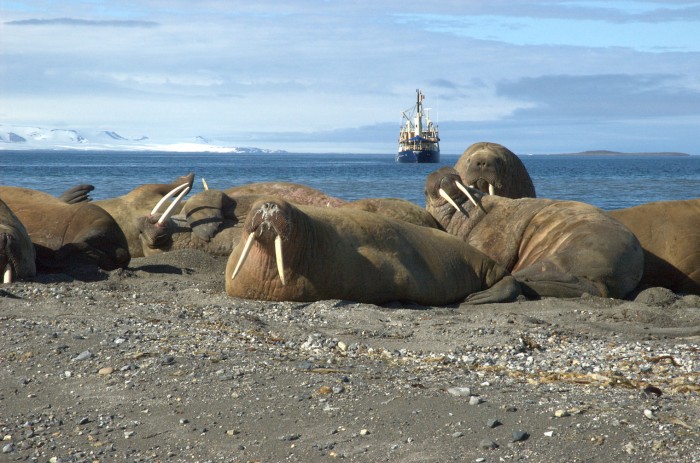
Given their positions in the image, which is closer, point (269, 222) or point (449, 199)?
point (269, 222)

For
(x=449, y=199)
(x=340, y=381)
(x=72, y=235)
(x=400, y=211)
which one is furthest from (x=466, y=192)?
(x=340, y=381)

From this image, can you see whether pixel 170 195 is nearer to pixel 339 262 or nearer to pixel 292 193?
pixel 292 193

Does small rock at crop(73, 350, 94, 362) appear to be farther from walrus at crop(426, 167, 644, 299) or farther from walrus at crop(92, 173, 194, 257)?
walrus at crop(92, 173, 194, 257)

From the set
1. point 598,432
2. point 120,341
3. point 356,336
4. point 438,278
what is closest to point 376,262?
point 438,278

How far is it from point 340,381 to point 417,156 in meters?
92.5

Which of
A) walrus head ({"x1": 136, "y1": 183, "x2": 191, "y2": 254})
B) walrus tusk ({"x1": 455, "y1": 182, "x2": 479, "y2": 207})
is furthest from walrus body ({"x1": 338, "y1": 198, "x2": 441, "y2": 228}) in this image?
walrus head ({"x1": 136, "y1": 183, "x2": 191, "y2": 254})

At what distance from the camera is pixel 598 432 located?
12.6 ft

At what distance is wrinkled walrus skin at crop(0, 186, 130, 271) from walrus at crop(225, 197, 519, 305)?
1.83 meters

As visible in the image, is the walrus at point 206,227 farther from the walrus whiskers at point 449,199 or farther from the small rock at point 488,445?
the small rock at point 488,445

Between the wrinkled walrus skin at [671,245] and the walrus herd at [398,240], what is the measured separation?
1cm

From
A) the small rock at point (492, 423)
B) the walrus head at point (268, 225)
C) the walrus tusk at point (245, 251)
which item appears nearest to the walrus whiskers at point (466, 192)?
the walrus head at point (268, 225)

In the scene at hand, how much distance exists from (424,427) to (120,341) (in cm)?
218

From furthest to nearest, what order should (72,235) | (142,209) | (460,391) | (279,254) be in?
(142,209)
(72,235)
(279,254)
(460,391)

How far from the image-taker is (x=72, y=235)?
888 cm
